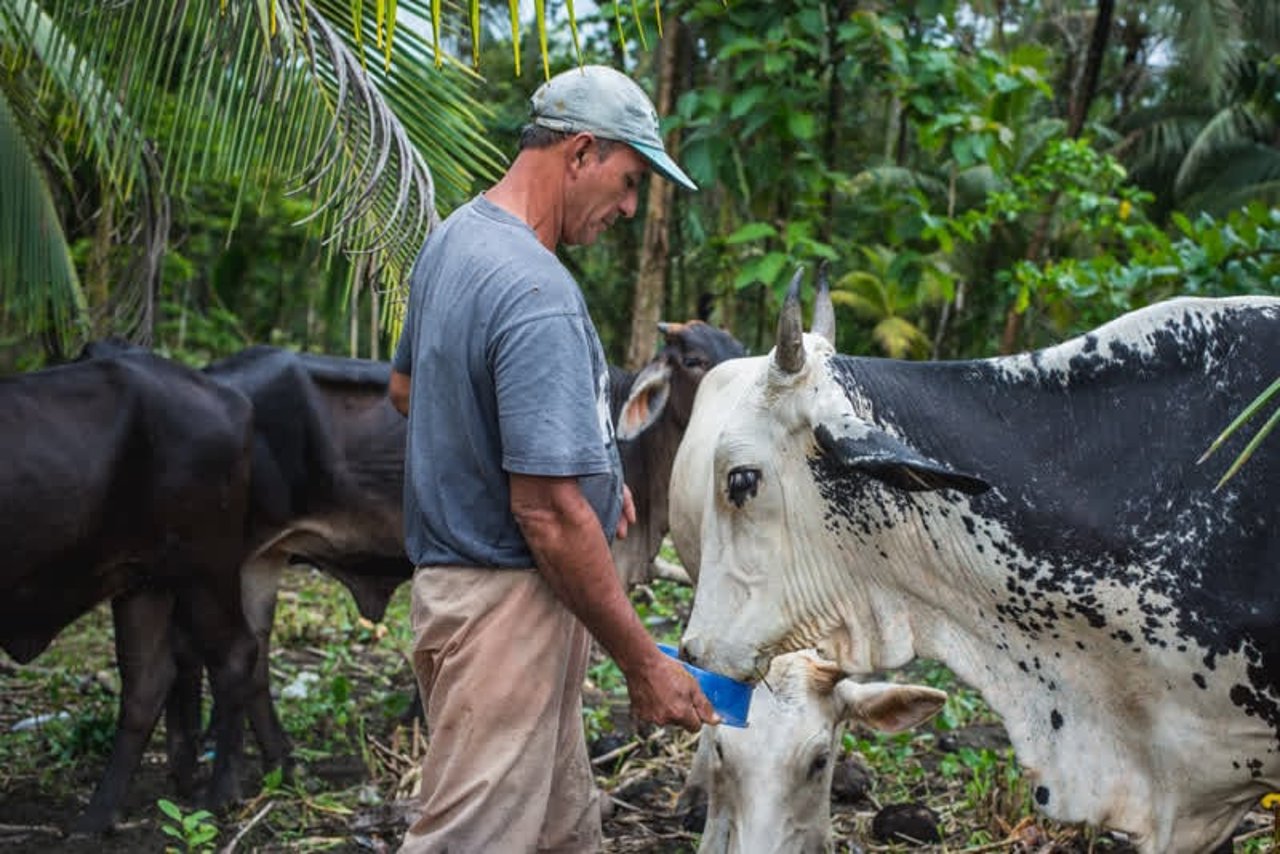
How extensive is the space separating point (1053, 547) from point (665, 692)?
3.18 ft

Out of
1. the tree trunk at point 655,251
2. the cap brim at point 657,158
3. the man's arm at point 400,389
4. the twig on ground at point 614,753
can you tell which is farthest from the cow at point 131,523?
the tree trunk at point 655,251

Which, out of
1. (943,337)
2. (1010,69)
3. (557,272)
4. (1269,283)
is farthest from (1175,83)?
(557,272)

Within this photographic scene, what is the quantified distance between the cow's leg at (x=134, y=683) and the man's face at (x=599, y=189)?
312 cm

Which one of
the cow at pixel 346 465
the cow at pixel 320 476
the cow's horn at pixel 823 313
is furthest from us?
the cow at pixel 320 476

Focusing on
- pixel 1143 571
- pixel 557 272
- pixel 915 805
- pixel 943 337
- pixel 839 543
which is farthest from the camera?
pixel 943 337

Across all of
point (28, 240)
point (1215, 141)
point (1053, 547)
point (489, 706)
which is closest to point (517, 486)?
point (489, 706)

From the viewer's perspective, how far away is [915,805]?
4.92 m

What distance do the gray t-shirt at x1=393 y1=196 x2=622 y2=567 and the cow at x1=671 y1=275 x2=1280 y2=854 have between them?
1.97ft

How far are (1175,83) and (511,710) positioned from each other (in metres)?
19.9

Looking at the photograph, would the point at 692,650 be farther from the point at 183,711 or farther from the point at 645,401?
the point at 183,711

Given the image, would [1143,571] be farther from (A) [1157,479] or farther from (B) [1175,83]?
(B) [1175,83]

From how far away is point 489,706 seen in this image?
9.70 feet

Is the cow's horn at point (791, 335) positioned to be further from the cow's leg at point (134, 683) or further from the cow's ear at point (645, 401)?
the cow's leg at point (134, 683)

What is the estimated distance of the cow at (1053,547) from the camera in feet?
10.4
